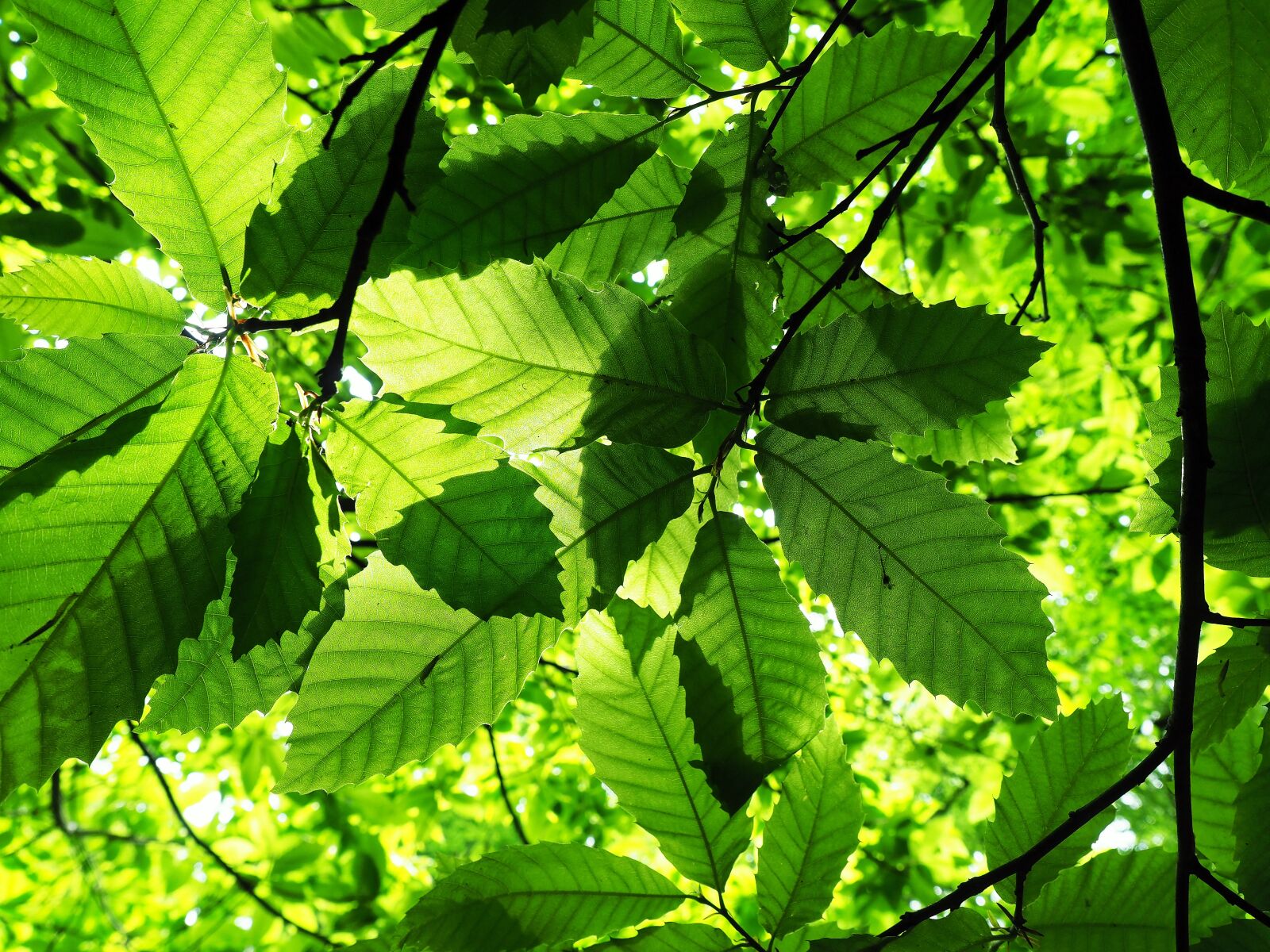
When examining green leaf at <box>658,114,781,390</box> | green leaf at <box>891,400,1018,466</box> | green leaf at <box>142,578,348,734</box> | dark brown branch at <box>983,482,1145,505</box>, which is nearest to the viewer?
green leaf at <box>142,578,348,734</box>

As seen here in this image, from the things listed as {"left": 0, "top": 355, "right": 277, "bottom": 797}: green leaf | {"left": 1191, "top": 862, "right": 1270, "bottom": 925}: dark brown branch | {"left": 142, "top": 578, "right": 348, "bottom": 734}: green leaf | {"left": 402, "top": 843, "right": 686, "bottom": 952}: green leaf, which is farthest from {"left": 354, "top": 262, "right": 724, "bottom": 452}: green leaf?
{"left": 1191, "top": 862, "right": 1270, "bottom": 925}: dark brown branch

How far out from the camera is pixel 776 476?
756 mm

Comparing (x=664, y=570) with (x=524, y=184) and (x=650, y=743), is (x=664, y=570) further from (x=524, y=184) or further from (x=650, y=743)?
(x=524, y=184)

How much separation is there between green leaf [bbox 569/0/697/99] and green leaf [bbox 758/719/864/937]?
714 mm

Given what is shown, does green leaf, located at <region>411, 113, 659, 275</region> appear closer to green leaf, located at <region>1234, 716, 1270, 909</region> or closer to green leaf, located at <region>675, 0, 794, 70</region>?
green leaf, located at <region>675, 0, 794, 70</region>

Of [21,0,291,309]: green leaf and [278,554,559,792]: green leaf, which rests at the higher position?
[21,0,291,309]: green leaf

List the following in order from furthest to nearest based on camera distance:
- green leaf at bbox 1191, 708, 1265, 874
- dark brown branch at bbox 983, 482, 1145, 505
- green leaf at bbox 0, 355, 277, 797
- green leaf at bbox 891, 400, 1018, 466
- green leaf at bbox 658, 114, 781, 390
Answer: dark brown branch at bbox 983, 482, 1145, 505 → green leaf at bbox 891, 400, 1018, 466 → green leaf at bbox 1191, 708, 1265, 874 → green leaf at bbox 658, 114, 781, 390 → green leaf at bbox 0, 355, 277, 797

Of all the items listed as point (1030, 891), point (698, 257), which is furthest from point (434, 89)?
point (1030, 891)

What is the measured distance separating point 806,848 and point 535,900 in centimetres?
28

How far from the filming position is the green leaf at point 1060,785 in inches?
33.8

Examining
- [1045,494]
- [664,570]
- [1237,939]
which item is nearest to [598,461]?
[664,570]

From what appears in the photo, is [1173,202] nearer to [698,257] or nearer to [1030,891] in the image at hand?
[698,257]

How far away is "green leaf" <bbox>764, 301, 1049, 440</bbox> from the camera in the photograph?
0.68m

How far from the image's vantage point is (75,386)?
0.58m
